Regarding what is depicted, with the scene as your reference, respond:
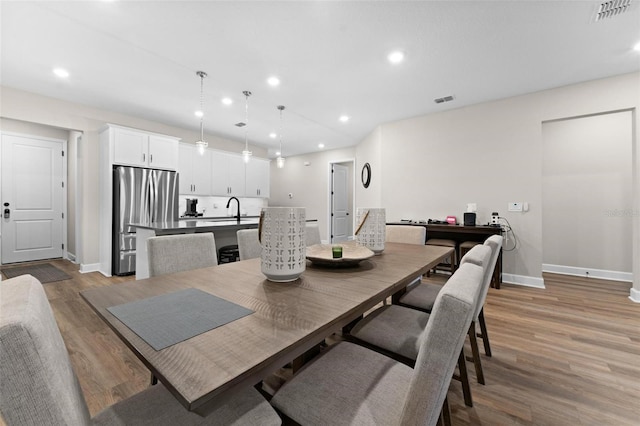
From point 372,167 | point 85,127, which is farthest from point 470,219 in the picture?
point 85,127

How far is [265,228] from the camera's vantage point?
47.1 inches

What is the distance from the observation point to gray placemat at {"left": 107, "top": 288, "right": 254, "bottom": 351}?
736 mm

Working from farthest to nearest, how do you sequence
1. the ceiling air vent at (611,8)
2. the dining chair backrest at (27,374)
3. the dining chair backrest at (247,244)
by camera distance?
the ceiling air vent at (611,8) < the dining chair backrest at (247,244) < the dining chair backrest at (27,374)

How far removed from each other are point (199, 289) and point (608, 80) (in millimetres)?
4998

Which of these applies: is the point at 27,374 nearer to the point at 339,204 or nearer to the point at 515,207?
the point at 515,207

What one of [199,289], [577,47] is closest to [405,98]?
[577,47]

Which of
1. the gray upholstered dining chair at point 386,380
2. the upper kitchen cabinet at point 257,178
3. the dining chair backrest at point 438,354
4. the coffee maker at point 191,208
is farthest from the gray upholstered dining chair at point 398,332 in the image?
the upper kitchen cabinet at point 257,178

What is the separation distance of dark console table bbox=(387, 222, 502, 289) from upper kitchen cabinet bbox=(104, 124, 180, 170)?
4493 mm

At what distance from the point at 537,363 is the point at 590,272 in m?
3.46

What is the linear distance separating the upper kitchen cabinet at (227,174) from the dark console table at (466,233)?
13.4 feet

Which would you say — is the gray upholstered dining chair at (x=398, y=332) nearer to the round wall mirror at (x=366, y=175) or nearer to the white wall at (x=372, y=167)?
the white wall at (x=372, y=167)

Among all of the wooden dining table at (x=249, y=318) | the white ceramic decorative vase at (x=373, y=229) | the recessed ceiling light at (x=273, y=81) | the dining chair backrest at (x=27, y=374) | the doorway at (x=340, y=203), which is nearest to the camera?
the dining chair backrest at (x=27, y=374)

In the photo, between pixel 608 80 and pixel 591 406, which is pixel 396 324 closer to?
Result: pixel 591 406

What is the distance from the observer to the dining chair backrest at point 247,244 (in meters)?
1.97
